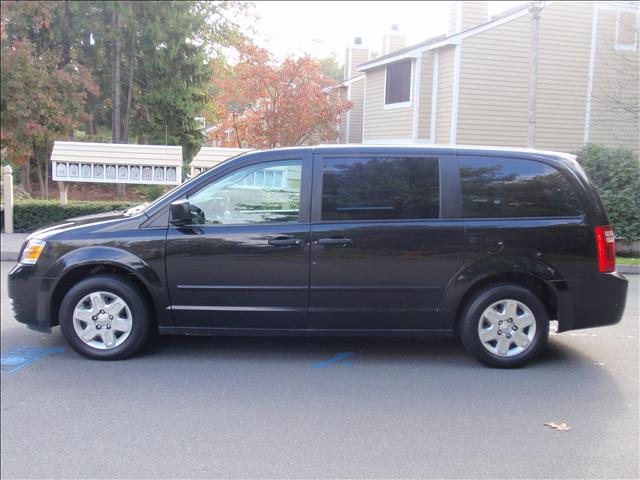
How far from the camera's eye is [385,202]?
5.13m

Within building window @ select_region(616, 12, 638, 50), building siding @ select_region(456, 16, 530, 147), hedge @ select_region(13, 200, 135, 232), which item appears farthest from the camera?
building window @ select_region(616, 12, 638, 50)

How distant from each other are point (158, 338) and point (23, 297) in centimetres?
128

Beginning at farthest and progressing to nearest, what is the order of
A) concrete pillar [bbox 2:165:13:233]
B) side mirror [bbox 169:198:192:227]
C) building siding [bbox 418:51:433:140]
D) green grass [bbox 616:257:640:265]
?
building siding [bbox 418:51:433:140]
concrete pillar [bbox 2:165:13:233]
green grass [bbox 616:257:640:265]
side mirror [bbox 169:198:192:227]

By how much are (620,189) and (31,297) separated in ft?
35.5

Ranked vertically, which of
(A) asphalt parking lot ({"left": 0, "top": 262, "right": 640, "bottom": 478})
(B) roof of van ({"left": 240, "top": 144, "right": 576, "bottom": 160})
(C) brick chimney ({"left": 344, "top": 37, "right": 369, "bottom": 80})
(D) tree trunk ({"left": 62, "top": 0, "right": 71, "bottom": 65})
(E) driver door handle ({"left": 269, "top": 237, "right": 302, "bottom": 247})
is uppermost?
(C) brick chimney ({"left": 344, "top": 37, "right": 369, "bottom": 80})

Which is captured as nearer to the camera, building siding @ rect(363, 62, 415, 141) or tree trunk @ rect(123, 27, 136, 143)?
building siding @ rect(363, 62, 415, 141)

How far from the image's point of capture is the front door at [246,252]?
5055 mm

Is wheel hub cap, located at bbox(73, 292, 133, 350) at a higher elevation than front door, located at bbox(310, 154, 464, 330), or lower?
lower

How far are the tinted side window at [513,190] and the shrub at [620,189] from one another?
291 inches

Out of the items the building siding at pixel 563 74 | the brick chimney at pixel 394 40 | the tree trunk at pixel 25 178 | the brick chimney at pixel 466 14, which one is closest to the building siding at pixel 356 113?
the brick chimney at pixel 394 40

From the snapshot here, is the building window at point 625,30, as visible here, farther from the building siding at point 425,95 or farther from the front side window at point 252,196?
the front side window at point 252,196

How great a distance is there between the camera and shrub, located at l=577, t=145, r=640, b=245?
1165cm

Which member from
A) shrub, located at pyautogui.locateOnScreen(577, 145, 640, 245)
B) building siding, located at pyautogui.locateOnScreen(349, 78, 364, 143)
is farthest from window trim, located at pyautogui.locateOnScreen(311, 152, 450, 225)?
building siding, located at pyautogui.locateOnScreen(349, 78, 364, 143)

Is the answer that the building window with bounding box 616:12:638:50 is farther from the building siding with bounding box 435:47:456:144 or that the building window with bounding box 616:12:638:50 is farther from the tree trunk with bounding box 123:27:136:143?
the tree trunk with bounding box 123:27:136:143
